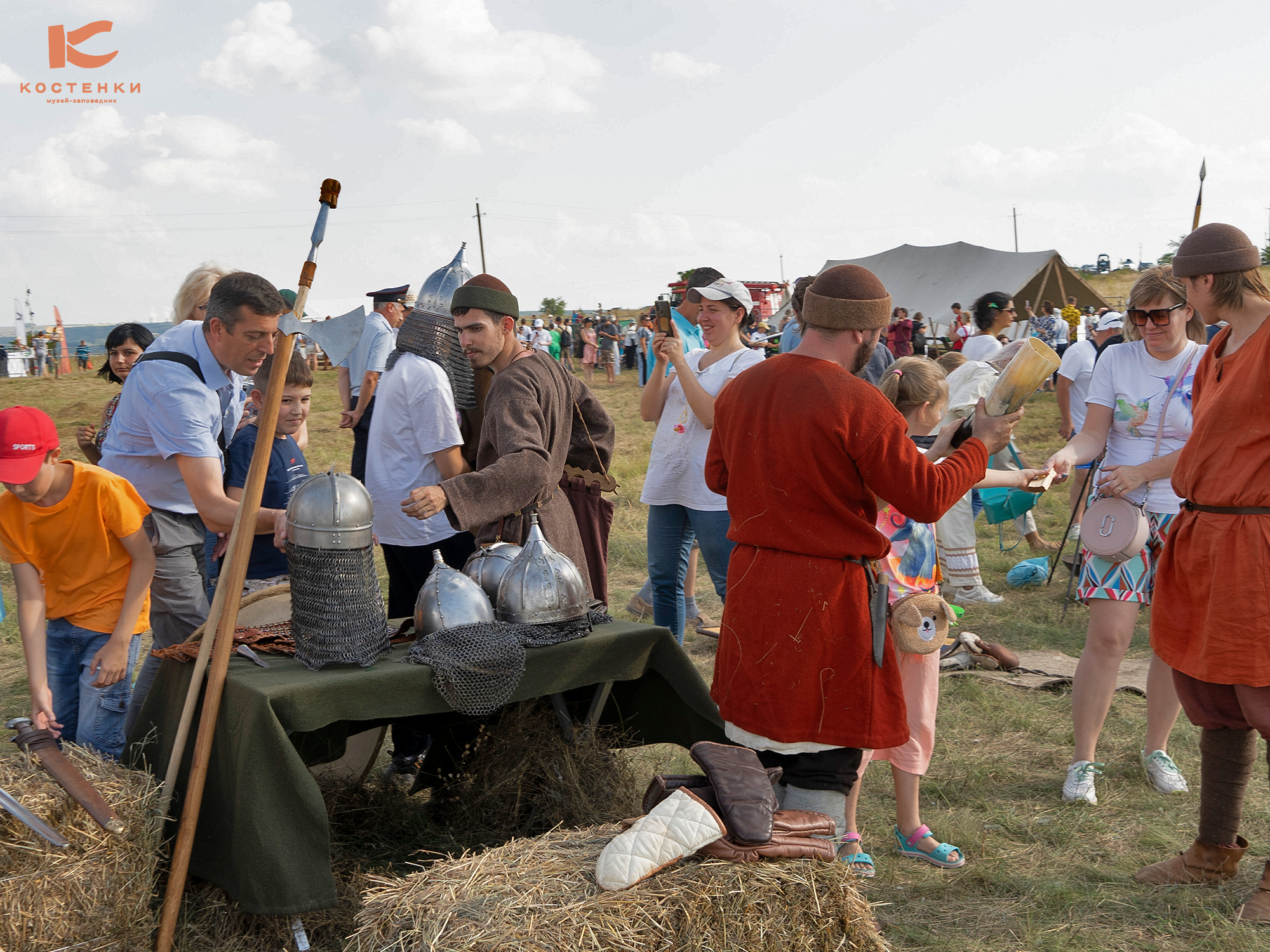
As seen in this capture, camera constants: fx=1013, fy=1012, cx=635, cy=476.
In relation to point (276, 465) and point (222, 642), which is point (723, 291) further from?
point (222, 642)

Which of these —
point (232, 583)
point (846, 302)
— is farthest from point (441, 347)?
point (846, 302)

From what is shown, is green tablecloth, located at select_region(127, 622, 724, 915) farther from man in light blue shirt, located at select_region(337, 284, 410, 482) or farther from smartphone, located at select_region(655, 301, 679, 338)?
man in light blue shirt, located at select_region(337, 284, 410, 482)

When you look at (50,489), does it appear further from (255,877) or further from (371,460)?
(255,877)

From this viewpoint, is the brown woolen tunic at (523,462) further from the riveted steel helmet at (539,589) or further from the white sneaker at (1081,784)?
the white sneaker at (1081,784)

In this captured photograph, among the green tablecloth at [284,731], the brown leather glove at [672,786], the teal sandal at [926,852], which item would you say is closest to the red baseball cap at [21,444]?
the green tablecloth at [284,731]

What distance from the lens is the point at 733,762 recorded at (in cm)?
219

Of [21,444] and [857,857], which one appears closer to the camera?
[21,444]

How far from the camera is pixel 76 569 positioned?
2951 mm

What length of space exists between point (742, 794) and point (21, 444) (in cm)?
210

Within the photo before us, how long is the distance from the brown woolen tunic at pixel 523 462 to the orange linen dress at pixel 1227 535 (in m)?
1.75

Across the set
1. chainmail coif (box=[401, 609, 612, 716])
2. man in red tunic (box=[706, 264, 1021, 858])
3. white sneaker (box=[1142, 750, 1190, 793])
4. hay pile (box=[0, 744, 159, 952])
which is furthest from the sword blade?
white sneaker (box=[1142, 750, 1190, 793])

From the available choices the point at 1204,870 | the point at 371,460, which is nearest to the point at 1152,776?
the point at 1204,870

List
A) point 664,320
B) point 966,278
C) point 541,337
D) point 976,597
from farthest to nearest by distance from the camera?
point 966,278 < point 541,337 < point 976,597 < point 664,320

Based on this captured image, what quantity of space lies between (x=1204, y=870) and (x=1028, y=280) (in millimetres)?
22351
